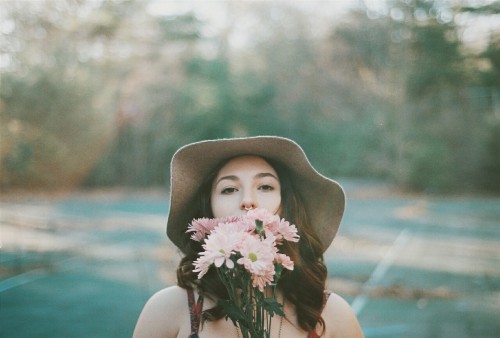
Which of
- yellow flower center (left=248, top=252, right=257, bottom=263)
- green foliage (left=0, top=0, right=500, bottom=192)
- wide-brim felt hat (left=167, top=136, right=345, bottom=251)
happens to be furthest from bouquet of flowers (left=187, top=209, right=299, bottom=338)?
green foliage (left=0, top=0, right=500, bottom=192)

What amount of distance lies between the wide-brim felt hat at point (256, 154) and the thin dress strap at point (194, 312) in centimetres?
15

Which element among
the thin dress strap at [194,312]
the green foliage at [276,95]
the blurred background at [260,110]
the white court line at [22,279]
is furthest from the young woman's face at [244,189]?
the green foliage at [276,95]

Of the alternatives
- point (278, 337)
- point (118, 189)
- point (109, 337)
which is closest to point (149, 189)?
point (118, 189)

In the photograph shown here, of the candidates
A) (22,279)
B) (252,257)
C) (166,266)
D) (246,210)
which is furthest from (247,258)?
(166,266)

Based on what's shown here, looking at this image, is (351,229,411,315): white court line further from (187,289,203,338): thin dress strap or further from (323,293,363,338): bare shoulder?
(187,289,203,338): thin dress strap

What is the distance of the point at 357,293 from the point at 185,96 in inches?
360

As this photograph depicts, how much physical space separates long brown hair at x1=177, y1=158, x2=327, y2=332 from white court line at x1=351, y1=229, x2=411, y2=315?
3843mm

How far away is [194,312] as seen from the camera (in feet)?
3.84

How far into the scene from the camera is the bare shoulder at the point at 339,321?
1.22m

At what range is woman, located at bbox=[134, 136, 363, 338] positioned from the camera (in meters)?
1.18

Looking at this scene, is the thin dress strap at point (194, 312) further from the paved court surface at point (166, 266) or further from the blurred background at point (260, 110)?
the blurred background at point (260, 110)

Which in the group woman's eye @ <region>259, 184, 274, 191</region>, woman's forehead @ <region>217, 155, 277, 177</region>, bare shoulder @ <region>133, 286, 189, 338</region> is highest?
woman's forehead @ <region>217, 155, 277, 177</region>

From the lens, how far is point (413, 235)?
9.82 metres

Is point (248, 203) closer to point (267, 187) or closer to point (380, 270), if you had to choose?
point (267, 187)
